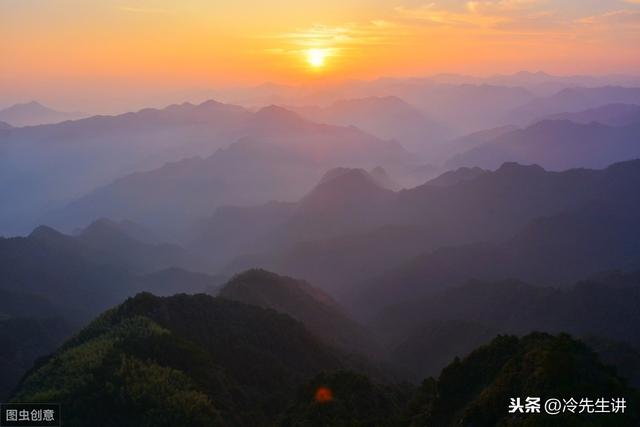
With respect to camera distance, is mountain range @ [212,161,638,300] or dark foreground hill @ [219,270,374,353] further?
mountain range @ [212,161,638,300]

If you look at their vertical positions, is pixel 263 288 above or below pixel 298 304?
above

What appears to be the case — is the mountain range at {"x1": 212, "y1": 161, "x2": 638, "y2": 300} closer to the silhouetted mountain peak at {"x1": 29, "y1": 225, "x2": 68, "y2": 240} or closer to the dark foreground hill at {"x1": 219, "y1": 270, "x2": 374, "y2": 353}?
the dark foreground hill at {"x1": 219, "y1": 270, "x2": 374, "y2": 353}

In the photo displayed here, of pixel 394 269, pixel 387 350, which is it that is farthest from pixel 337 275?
pixel 387 350

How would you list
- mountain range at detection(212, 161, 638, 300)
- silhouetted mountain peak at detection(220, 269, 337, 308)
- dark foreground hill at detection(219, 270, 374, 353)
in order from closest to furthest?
silhouetted mountain peak at detection(220, 269, 337, 308) → dark foreground hill at detection(219, 270, 374, 353) → mountain range at detection(212, 161, 638, 300)

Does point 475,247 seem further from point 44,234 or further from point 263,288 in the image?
point 44,234

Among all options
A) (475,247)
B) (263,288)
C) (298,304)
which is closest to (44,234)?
(263,288)

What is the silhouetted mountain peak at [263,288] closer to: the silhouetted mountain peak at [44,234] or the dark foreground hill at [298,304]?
the dark foreground hill at [298,304]

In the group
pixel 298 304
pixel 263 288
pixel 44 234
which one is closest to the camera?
pixel 263 288

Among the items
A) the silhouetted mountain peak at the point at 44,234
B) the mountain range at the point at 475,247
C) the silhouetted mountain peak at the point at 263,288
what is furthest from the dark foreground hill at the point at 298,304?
the silhouetted mountain peak at the point at 44,234

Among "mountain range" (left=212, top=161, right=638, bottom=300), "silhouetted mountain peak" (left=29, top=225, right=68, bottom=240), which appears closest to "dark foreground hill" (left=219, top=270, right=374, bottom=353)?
"mountain range" (left=212, top=161, right=638, bottom=300)

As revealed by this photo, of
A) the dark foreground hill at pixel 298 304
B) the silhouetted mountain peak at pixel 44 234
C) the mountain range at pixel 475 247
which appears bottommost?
the dark foreground hill at pixel 298 304

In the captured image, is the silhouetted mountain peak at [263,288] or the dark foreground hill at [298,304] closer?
the silhouetted mountain peak at [263,288]

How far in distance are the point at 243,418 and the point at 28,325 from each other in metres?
72.0

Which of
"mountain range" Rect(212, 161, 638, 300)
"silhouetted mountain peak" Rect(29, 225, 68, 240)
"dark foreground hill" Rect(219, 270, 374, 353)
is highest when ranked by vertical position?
"silhouetted mountain peak" Rect(29, 225, 68, 240)
